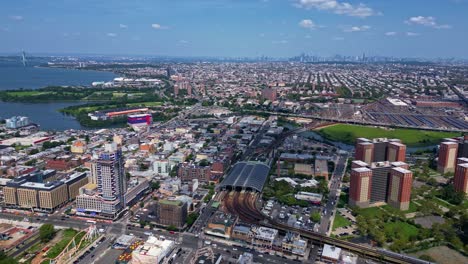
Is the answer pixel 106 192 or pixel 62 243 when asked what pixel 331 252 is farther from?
pixel 62 243

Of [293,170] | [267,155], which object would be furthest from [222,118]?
[293,170]

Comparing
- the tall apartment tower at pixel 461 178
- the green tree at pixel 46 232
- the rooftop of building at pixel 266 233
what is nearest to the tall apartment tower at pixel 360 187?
the rooftop of building at pixel 266 233

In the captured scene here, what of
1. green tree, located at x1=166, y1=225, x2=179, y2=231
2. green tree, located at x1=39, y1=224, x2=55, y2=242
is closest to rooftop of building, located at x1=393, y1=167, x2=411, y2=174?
green tree, located at x1=166, y1=225, x2=179, y2=231

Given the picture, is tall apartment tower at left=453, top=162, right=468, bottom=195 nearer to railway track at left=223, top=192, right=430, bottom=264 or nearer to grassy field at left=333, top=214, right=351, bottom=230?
grassy field at left=333, top=214, right=351, bottom=230

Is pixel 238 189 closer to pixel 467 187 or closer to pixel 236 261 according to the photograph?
pixel 236 261

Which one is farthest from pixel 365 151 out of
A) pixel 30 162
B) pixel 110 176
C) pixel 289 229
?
pixel 30 162

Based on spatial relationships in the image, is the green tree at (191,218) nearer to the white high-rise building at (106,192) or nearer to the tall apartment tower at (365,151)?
the white high-rise building at (106,192)
